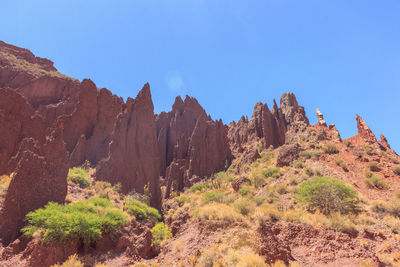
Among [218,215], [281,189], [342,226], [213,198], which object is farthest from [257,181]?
[218,215]

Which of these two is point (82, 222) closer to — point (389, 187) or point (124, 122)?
point (124, 122)

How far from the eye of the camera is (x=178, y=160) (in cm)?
5641

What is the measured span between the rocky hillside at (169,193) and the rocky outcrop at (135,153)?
17 centimetres

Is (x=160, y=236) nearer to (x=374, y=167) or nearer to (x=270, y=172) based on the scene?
(x=270, y=172)

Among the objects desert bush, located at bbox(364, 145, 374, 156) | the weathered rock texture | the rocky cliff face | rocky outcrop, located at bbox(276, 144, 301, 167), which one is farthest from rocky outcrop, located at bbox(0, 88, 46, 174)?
the weathered rock texture

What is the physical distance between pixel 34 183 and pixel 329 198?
21.7 metres

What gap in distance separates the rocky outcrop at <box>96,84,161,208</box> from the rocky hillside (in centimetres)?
17

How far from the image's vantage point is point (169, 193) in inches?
1810

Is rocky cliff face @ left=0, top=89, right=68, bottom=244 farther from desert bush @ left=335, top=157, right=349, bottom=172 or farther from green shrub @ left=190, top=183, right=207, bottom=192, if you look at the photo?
desert bush @ left=335, top=157, right=349, bottom=172

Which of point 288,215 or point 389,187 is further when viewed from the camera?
point 389,187

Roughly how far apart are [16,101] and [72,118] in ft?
47.7

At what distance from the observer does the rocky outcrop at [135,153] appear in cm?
3098

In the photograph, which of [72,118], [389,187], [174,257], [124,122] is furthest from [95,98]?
[389,187]

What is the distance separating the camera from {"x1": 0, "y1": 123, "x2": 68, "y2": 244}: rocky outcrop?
13195 millimetres
